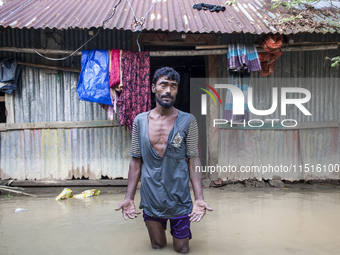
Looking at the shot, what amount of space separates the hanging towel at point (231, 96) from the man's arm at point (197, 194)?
11.0ft

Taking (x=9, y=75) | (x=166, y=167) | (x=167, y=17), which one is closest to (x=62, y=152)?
(x=9, y=75)

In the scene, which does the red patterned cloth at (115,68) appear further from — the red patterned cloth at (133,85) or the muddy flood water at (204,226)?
the muddy flood water at (204,226)

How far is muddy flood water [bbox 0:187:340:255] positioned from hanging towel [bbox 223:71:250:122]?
161cm

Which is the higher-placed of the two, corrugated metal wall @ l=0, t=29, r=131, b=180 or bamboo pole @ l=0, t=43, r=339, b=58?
bamboo pole @ l=0, t=43, r=339, b=58

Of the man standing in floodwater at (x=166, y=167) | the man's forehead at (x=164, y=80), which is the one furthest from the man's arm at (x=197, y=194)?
the man's forehead at (x=164, y=80)

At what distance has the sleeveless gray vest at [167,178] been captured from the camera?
3053 millimetres

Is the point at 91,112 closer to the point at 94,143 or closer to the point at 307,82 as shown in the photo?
the point at 94,143

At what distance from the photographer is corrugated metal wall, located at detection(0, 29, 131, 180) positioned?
6375 millimetres

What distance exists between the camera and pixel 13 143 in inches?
252

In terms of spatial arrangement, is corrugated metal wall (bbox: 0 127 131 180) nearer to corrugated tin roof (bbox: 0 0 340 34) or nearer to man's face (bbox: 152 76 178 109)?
corrugated tin roof (bbox: 0 0 340 34)

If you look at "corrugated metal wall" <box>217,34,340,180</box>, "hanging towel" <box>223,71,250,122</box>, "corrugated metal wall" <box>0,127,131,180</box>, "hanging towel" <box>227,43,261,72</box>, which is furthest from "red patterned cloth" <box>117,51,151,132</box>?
"corrugated metal wall" <box>217,34,340,180</box>

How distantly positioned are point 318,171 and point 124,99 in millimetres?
4496

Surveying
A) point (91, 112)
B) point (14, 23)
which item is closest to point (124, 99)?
point (91, 112)

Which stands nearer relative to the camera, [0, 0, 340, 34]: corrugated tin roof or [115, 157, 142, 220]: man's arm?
[115, 157, 142, 220]: man's arm
